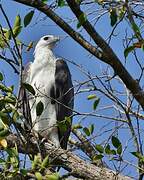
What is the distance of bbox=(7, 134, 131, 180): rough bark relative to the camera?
407cm

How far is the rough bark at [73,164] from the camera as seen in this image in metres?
4.07

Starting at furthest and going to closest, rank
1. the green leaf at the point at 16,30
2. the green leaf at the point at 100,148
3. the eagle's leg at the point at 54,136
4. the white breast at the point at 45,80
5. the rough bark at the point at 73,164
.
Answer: the white breast at the point at 45,80 < the eagle's leg at the point at 54,136 < the rough bark at the point at 73,164 < the green leaf at the point at 16,30 < the green leaf at the point at 100,148

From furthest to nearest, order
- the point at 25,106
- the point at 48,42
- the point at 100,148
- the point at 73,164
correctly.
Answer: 1. the point at 48,42
2. the point at 25,106
3. the point at 73,164
4. the point at 100,148

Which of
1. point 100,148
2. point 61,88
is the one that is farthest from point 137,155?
point 61,88

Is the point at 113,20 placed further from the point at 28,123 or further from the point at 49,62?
the point at 49,62

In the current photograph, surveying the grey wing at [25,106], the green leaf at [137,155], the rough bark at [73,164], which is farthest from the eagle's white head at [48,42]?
the green leaf at [137,155]

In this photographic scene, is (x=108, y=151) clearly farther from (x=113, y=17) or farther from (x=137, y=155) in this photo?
(x=113, y=17)

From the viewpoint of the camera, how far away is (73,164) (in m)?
4.32

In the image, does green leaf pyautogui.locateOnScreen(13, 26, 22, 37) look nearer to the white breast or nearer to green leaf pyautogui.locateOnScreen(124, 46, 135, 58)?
green leaf pyautogui.locateOnScreen(124, 46, 135, 58)

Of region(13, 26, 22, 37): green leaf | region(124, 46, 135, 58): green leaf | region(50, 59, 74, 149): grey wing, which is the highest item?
region(50, 59, 74, 149): grey wing

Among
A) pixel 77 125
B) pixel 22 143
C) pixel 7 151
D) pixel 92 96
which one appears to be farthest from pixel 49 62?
pixel 7 151

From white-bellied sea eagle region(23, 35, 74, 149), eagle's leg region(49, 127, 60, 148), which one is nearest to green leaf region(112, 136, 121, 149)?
white-bellied sea eagle region(23, 35, 74, 149)

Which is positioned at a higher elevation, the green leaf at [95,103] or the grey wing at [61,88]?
the grey wing at [61,88]

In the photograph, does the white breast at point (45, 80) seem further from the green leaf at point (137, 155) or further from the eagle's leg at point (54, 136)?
the green leaf at point (137, 155)
